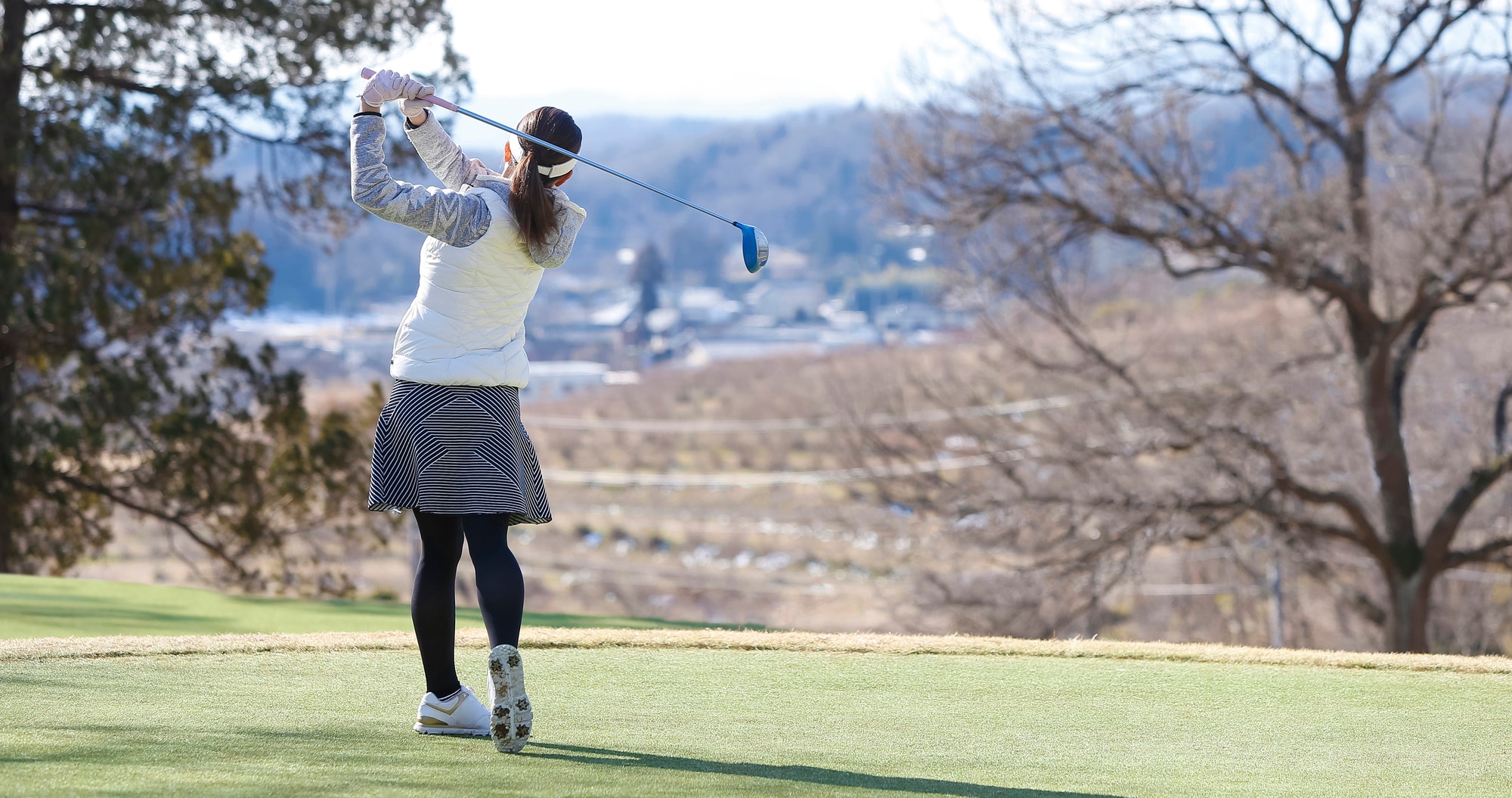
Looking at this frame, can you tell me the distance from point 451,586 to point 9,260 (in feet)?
33.7

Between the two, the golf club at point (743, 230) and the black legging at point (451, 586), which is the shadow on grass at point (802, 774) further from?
the golf club at point (743, 230)

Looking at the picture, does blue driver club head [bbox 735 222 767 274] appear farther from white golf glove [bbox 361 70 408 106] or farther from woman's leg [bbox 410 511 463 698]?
woman's leg [bbox 410 511 463 698]

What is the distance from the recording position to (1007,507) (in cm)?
1284

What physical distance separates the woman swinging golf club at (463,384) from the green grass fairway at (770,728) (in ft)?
1.03

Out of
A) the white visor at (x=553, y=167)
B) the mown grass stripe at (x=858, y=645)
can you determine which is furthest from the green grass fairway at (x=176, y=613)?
the white visor at (x=553, y=167)

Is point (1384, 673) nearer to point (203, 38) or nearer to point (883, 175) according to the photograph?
point (883, 175)

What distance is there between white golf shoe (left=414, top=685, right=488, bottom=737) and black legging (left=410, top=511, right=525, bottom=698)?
1.7 inches

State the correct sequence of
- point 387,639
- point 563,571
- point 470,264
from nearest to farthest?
point 470,264, point 387,639, point 563,571

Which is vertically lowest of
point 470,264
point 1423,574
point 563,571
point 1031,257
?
point 563,571

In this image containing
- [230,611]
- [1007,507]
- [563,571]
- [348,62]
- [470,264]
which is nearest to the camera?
[470,264]

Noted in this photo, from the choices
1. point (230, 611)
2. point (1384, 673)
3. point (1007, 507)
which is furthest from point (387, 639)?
point (1007, 507)

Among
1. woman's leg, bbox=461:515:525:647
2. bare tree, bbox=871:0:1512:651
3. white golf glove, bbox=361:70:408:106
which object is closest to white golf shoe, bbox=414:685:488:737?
woman's leg, bbox=461:515:525:647

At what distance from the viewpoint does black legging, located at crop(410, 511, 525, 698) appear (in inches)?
139

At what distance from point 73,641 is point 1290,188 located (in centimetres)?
1048
